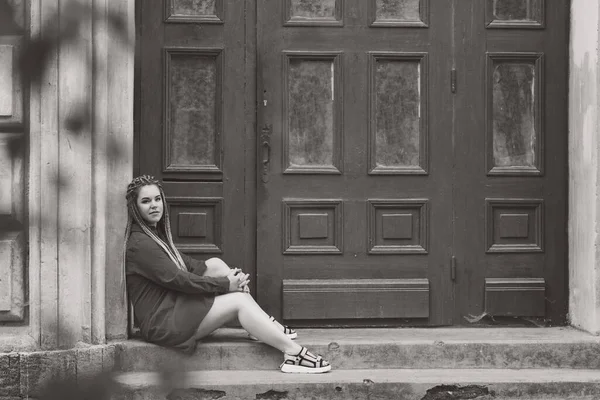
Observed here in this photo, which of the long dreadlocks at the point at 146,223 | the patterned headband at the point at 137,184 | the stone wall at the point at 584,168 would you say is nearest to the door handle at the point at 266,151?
the long dreadlocks at the point at 146,223

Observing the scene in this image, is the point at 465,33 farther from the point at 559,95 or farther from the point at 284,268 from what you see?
the point at 284,268

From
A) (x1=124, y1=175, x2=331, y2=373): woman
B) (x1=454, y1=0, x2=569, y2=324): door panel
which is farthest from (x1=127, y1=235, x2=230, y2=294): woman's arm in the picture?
(x1=454, y1=0, x2=569, y2=324): door panel

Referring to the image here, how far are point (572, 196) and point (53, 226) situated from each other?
16.7 ft

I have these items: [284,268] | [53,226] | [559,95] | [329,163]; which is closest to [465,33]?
[559,95]

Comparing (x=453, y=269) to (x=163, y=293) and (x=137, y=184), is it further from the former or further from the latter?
(x=137, y=184)

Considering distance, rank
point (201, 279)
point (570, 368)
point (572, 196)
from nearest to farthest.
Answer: point (201, 279) < point (570, 368) < point (572, 196)

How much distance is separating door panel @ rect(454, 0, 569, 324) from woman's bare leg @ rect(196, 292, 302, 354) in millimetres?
1347

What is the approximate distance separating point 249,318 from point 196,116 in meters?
1.38

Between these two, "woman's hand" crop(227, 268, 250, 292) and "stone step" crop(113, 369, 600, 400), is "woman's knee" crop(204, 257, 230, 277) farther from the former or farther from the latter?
"stone step" crop(113, 369, 600, 400)

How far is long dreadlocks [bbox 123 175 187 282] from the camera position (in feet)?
16.7

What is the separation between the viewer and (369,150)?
18.9 feet

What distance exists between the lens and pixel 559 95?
19.0ft

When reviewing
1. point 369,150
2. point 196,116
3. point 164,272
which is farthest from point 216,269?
point 369,150

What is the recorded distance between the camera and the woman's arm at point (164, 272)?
497cm
